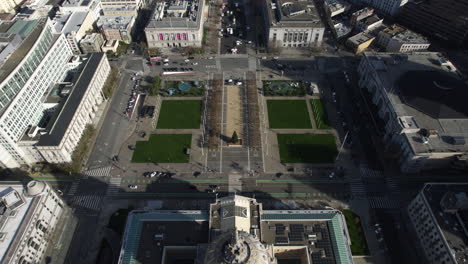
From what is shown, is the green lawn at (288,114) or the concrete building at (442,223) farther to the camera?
the green lawn at (288,114)

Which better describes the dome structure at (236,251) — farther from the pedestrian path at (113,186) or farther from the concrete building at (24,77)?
the concrete building at (24,77)

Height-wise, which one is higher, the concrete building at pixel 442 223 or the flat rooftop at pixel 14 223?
the concrete building at pixel 442 223

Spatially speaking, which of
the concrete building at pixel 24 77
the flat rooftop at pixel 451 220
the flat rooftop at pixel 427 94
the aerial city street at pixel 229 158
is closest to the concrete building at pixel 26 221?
the aerial city street at pixel 229 158

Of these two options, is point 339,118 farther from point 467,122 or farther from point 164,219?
point 164,219

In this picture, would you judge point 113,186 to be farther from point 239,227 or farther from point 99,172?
point 239,227

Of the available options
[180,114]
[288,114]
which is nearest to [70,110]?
[180,114]

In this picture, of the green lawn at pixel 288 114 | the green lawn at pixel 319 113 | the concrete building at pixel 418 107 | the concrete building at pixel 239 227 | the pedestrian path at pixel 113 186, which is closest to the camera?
the concrete building at pixel 239 227

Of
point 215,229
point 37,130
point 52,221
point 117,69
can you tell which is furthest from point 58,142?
point 215,229

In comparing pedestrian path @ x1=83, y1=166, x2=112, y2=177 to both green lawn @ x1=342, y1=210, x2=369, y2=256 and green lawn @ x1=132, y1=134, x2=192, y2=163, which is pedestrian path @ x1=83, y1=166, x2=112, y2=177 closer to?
green lawn @ x1=132, y1=134, x2=192, y2=163

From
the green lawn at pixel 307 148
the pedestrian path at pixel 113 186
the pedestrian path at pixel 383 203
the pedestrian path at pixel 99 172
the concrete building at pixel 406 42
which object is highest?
the concrete building at pixel 406 42

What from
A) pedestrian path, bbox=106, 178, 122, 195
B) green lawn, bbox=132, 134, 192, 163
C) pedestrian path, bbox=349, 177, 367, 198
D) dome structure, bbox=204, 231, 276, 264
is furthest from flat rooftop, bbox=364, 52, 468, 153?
pedestrian path, bbox=106, 178, 122, 195
